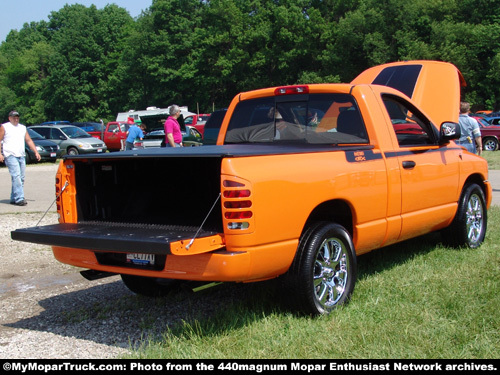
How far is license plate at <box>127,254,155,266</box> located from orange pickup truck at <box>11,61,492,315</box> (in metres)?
0.01

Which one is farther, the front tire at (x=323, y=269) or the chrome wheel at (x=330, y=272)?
the chrome wheel at (x=330, y=272)

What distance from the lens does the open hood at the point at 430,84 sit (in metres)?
8.54

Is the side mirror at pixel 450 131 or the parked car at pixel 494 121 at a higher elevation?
the side mirror at pixel 450 131


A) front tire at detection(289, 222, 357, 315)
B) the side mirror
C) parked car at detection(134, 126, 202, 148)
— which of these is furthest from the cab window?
parked car at detection(134, 126, 202, 148)

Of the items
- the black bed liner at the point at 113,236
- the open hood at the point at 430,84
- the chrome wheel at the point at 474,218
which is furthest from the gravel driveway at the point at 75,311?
the open hood at the point at 430,84

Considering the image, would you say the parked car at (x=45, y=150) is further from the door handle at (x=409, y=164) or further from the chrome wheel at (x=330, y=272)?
the chrome wheel at (x=330, y=272)

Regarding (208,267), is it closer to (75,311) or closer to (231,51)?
(75,311)

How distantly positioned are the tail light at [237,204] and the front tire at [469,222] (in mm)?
3456

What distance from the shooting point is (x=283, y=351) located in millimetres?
3787

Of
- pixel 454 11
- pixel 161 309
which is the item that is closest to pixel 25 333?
pixel 161 309

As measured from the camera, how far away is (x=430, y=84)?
8883 mm

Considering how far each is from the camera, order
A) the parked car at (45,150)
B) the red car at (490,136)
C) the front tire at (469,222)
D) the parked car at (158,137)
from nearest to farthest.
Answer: the front tire at (469,222) < the parked car at (158,137) < the parked car at (45,150) < the red car at (490,136)

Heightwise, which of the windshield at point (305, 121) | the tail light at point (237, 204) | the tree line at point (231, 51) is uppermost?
the tree line at point (231, 51)
